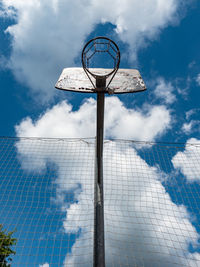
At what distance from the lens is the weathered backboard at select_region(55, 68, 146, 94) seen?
2911 mm

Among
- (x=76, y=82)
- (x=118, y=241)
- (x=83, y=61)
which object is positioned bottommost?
(x=118, y=241)

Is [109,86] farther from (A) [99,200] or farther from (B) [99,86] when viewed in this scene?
(A) [99,200]

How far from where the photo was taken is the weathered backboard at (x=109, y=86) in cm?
291

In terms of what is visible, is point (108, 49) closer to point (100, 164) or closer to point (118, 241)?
point (100, 164)

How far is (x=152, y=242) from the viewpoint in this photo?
3486mm

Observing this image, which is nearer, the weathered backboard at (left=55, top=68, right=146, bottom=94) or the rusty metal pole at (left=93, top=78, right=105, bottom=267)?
the rusty metal pole at (left=93, top=78, right=105, bottom=267)

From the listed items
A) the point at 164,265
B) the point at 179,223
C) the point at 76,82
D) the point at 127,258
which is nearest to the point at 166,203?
the point at 179,223

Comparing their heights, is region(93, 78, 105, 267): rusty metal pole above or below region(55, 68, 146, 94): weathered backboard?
below

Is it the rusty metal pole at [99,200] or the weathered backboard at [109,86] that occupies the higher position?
the weathered backboard at [109,86]

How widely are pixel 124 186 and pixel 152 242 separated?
1.29 m

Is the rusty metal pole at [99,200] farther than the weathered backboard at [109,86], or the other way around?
the weathered backboard at [109,86]

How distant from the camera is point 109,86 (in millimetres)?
3072

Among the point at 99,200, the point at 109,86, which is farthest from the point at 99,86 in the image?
the point at 99,200

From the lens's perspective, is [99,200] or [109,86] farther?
[99,200]
